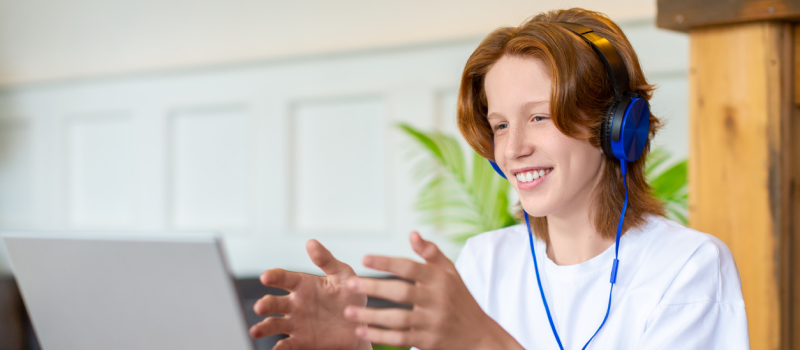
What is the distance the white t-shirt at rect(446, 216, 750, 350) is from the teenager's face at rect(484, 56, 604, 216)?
0.46ft

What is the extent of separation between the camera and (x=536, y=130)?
0.95 metres

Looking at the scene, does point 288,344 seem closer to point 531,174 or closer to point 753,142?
point 531,174

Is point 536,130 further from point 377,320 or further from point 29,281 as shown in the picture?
point 29,281

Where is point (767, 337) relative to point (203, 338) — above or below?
below

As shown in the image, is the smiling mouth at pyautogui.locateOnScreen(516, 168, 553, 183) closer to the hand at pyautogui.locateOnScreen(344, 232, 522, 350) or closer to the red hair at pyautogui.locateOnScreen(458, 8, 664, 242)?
the red hair at pyautogui.locateOnScreen(458, 8, 664, 242)

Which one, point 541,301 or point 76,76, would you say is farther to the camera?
point 76,76

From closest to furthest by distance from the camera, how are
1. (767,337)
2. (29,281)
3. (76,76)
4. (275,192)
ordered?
(29,281) → (767,337) → (275,192) → (76,76)

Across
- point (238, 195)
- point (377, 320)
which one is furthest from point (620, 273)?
point (238, 195)

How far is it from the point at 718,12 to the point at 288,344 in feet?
3.70

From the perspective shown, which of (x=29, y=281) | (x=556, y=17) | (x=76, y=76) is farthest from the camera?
(x=76, y=76)

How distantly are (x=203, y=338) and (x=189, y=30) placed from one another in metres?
2.49

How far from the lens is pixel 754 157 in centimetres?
133

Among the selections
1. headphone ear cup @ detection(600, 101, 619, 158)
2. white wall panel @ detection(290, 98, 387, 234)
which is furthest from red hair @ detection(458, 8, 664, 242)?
white wall panel @ detection(290, 98, 387, 234)

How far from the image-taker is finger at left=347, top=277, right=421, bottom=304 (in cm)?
58
